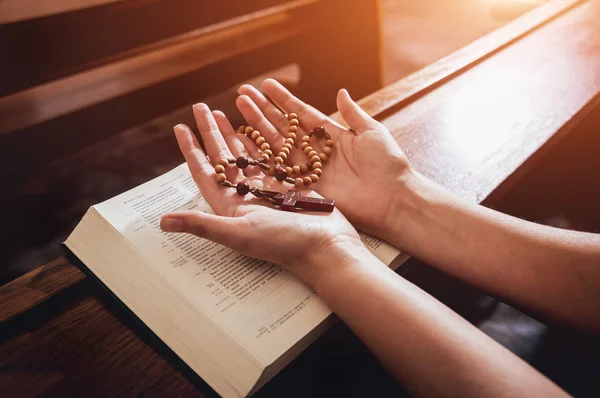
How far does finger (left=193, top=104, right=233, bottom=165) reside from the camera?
77 centimetres

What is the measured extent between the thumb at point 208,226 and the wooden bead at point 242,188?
0.09 m

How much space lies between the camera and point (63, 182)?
1.61m

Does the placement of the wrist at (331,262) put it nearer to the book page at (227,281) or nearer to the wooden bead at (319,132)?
the book page at (227,281)

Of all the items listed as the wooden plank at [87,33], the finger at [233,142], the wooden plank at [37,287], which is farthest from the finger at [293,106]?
the wooden plank at [87,33]

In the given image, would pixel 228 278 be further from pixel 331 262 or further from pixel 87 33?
pixel 87 33

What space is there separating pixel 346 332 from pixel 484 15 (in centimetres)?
278

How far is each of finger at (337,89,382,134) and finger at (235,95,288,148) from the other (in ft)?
0.40

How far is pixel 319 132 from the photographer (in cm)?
83

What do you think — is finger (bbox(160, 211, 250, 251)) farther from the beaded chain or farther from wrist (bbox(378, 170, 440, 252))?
wrist (bbox(378, 170, 440, 252))

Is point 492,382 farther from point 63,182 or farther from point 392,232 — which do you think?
point 63,182

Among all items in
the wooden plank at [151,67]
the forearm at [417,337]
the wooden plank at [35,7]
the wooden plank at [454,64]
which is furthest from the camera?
the wooden plank at [151,67]

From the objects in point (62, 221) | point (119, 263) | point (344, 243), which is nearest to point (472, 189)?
point (344, 243)

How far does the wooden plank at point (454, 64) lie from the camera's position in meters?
1.03

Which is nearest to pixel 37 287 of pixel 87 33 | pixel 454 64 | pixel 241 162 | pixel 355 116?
pixel 241 162
